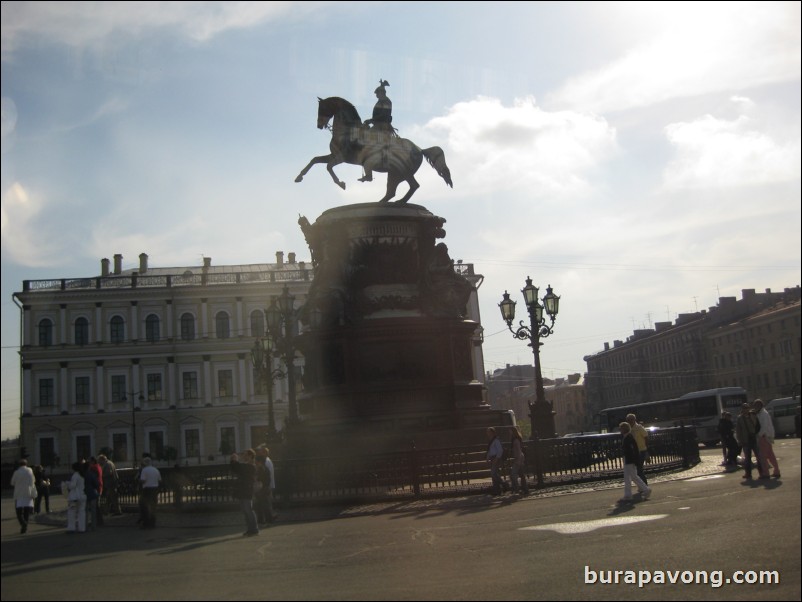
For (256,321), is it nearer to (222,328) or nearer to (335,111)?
(222,328)

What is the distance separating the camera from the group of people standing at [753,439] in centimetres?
1082

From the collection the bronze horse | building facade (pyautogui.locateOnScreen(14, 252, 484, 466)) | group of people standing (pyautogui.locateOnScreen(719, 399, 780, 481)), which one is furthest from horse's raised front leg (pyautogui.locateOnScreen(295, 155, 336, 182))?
building facade (pyautogui.locateOnScreen(14, 252, 484, 466))

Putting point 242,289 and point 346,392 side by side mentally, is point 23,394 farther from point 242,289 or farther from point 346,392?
point 346,392

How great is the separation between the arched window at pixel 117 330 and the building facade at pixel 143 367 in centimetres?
9

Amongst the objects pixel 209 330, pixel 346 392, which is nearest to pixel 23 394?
pixel 209 330

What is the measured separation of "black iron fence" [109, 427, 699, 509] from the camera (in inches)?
725

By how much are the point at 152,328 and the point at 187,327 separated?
3.09 metres

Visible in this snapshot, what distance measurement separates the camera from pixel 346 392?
22.5m

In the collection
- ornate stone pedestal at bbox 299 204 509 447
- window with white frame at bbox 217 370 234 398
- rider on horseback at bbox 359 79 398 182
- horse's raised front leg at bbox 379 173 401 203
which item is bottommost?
ornate stone pedestal at bbox 299 204 509 447

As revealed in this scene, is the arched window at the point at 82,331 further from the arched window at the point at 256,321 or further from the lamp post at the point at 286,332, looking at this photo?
the lamp post at the point at 286,332

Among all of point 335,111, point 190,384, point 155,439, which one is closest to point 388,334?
point 335,111

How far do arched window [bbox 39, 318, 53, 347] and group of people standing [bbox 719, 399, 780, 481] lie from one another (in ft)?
218

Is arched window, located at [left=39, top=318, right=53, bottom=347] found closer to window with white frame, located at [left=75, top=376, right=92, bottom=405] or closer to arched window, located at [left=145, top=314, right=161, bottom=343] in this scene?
window with white frame, located at [left=75, top=376, right=92, bottom=405]

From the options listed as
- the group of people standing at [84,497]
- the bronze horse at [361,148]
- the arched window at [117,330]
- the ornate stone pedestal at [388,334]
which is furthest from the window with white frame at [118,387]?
the group of people standing at [84,497]
